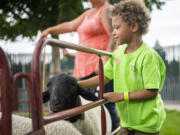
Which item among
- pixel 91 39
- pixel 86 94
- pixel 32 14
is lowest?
pixel 86 94

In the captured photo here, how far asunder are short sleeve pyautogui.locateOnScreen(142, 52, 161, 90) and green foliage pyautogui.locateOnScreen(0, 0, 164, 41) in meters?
7.45

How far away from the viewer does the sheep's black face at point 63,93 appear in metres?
1.65

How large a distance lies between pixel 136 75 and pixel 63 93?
1.83ft

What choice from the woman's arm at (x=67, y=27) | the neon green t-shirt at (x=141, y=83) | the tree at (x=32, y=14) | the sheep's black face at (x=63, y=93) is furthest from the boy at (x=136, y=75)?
the tree at (x=32, y=14)

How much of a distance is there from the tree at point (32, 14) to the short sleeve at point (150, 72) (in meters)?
7.33

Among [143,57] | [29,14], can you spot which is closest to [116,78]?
[143,57]

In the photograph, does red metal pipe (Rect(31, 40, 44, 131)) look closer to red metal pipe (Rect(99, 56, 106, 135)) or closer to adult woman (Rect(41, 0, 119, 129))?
red metal pipe (Rect(99, 56, 106, 135))

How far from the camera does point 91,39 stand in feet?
7.91

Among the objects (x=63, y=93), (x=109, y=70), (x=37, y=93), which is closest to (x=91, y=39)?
(x=109, y=70)

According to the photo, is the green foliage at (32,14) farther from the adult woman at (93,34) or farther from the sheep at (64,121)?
the sheep at (64,121)

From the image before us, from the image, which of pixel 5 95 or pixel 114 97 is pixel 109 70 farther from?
pixel 5 95

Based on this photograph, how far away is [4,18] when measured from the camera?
350 inches

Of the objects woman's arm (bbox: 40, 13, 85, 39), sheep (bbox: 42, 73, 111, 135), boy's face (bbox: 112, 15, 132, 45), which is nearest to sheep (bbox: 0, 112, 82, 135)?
sheep (bbox: 42, 73, 111, 135)

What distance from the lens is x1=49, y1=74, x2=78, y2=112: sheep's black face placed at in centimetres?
165
